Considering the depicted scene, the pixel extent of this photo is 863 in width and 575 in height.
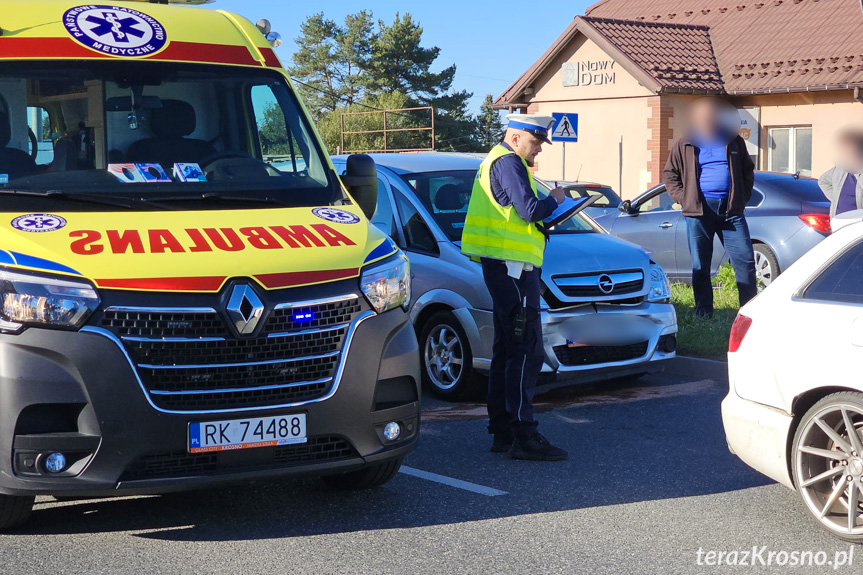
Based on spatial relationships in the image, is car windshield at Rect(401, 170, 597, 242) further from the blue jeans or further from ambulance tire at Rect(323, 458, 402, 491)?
ambulance tire at Rect(323, 458, 402, 491)

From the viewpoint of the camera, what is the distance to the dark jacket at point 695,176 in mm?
10188

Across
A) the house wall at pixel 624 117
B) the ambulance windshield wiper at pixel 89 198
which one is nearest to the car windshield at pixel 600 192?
the house wall at pixel 624 117

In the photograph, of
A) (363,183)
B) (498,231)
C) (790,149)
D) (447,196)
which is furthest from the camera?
(790,149)

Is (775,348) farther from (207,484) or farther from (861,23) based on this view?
(861,23)

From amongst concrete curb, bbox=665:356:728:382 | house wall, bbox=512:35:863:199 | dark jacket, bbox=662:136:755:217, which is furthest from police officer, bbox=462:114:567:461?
house wall, bbox=512:35:863:199

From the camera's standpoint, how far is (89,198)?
521 centimetres

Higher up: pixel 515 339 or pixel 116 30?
pixel 116 30

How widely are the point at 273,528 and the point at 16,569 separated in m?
1.12

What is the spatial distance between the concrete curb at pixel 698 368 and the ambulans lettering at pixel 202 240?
179 inches

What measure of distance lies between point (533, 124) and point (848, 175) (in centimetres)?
419

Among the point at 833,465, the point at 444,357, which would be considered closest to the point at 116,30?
the point at 444,357

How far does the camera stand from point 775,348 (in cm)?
517

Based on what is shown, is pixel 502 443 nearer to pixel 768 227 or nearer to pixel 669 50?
pixel 768 227

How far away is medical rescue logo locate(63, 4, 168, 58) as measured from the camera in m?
5.94
